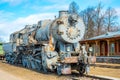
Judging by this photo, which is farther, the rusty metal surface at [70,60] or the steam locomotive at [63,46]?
the steam locomotive at [63,46]

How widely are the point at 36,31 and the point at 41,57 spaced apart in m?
3.27

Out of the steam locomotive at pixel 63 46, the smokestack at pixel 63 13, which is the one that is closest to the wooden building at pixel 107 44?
the steam locomotive at pixel 63 46

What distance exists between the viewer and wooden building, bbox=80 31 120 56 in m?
33.1

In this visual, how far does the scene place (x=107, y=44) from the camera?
35.9 meters

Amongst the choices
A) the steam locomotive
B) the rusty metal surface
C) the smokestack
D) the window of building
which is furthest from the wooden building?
the rusty metal surface

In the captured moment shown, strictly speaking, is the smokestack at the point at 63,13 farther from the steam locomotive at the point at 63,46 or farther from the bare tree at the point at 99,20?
the bare tree at the point at 99,20

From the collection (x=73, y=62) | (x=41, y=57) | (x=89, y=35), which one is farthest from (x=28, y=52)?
(x=89, y=35)

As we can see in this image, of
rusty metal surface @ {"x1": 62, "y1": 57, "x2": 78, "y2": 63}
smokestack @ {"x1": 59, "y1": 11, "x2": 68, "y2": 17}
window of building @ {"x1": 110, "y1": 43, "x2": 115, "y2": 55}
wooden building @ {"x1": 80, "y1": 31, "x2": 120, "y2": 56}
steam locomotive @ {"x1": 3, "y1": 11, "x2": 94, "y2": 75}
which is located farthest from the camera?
window of building @ {"x1": 110, "y1": 43, "x2": 115, "y2": 55}

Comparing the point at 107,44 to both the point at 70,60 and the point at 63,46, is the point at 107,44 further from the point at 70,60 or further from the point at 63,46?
the point at 70,60

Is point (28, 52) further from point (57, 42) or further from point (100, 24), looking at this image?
point (100, 24)

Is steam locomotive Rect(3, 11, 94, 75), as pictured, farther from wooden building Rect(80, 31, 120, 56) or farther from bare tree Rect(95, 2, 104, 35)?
bare tree Rect(95, 2, 104, 35)

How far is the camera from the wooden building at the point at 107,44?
33088 millimetres

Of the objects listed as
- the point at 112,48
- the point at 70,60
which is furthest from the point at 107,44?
the point at 70,60

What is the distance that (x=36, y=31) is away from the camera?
2119 centimetres
